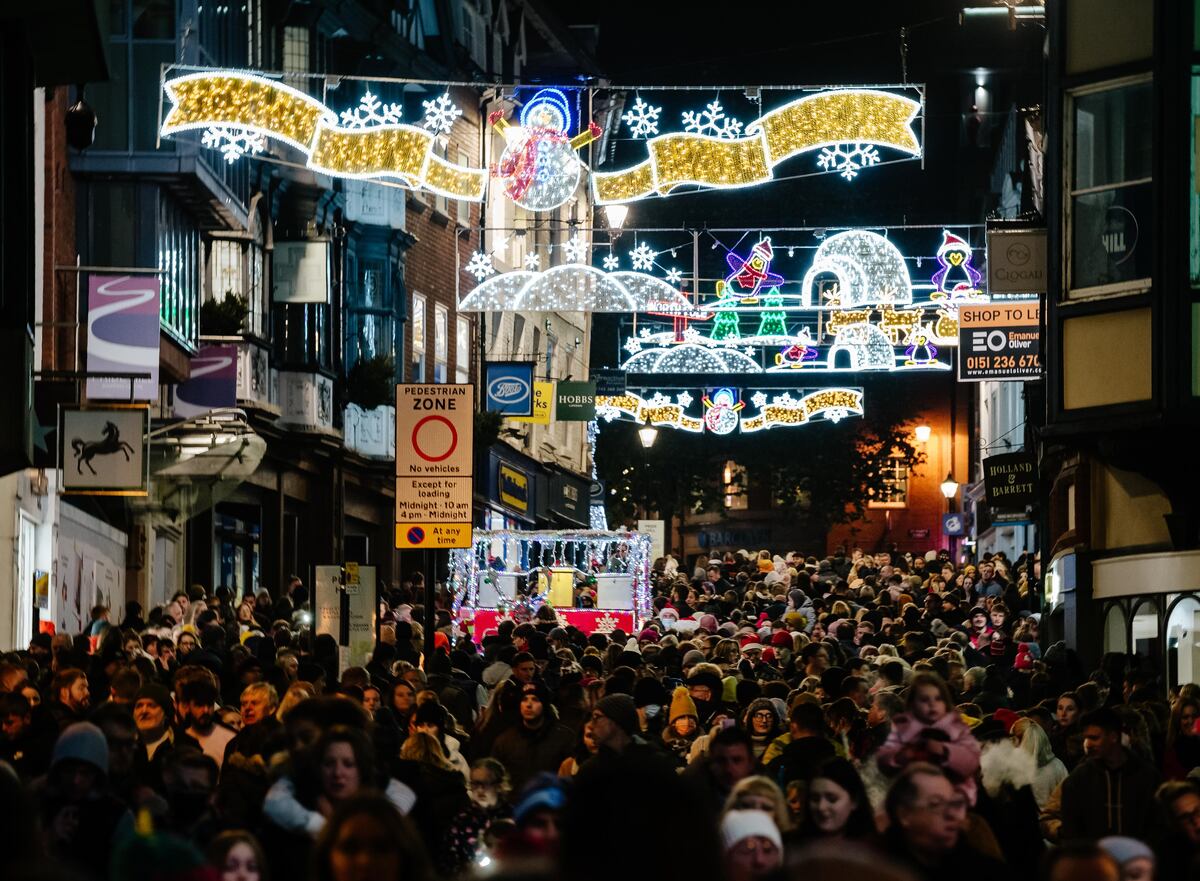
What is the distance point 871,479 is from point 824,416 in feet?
81.7

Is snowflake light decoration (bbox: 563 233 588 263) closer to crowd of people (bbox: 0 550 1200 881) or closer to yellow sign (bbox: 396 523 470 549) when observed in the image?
crowd of people (bbox: 0 550 1200 881)

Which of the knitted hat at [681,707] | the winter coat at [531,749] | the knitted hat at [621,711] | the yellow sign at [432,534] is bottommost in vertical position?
the winter coat at [531,749]

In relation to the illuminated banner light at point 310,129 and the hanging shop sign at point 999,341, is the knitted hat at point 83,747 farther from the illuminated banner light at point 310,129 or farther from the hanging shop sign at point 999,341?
the hanging shop sign at point 999,341

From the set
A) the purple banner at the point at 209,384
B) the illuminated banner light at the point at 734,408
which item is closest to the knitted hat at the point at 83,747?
the purple banner at the point at 209,384

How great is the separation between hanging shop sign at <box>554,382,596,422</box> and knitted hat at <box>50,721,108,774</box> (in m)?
37.7

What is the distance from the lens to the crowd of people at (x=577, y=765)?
219 inches

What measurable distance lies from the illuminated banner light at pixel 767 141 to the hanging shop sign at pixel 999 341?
24.3 feet

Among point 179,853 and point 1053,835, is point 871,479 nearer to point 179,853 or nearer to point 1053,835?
point 1053,835

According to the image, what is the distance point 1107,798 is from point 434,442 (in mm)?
9214

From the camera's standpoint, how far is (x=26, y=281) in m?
17.6

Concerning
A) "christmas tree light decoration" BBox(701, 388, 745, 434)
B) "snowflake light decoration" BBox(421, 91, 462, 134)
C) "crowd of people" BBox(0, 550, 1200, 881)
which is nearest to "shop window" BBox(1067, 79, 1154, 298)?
"crowd of people" BBox(0, 550, 1200, 881)

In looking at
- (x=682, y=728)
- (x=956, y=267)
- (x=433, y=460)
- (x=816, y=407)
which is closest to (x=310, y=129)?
(x=433, y=460)

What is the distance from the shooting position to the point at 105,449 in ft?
73.9

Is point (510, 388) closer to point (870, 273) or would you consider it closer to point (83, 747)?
point (870, 273)
